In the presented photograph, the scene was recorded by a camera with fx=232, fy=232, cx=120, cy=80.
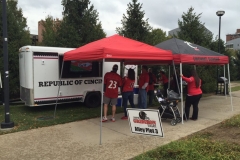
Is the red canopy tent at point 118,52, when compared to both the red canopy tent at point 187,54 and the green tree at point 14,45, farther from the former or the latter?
the green tree at point 14,45

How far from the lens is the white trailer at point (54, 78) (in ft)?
27.6

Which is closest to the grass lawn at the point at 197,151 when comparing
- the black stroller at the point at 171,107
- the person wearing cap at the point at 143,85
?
the black stroller at the point at 171,107

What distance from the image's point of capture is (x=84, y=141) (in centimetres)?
567

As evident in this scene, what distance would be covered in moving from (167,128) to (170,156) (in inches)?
91.0

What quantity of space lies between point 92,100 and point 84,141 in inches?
174

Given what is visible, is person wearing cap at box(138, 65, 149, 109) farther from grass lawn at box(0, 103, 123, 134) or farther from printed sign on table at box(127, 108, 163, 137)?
printed sign on table at box(127, 108, 163, 137)

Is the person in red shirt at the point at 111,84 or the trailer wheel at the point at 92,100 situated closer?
the person in red shirt at the point at 111,84

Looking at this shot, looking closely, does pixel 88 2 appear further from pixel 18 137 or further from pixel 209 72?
pixel 18 137

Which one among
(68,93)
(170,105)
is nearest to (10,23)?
(68,93)

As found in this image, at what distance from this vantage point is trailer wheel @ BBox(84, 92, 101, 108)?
9.77m

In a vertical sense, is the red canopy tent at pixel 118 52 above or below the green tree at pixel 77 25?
below

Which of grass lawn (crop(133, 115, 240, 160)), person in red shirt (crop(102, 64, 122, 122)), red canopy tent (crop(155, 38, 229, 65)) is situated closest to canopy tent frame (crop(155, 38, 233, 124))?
red canopy tent (crop(155, 38, 229, 65))

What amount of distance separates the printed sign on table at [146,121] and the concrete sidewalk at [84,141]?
0.67m

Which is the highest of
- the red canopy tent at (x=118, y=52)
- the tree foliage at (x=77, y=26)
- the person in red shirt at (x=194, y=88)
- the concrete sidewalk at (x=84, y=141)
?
the tree foliage at (x=77, y=26)
